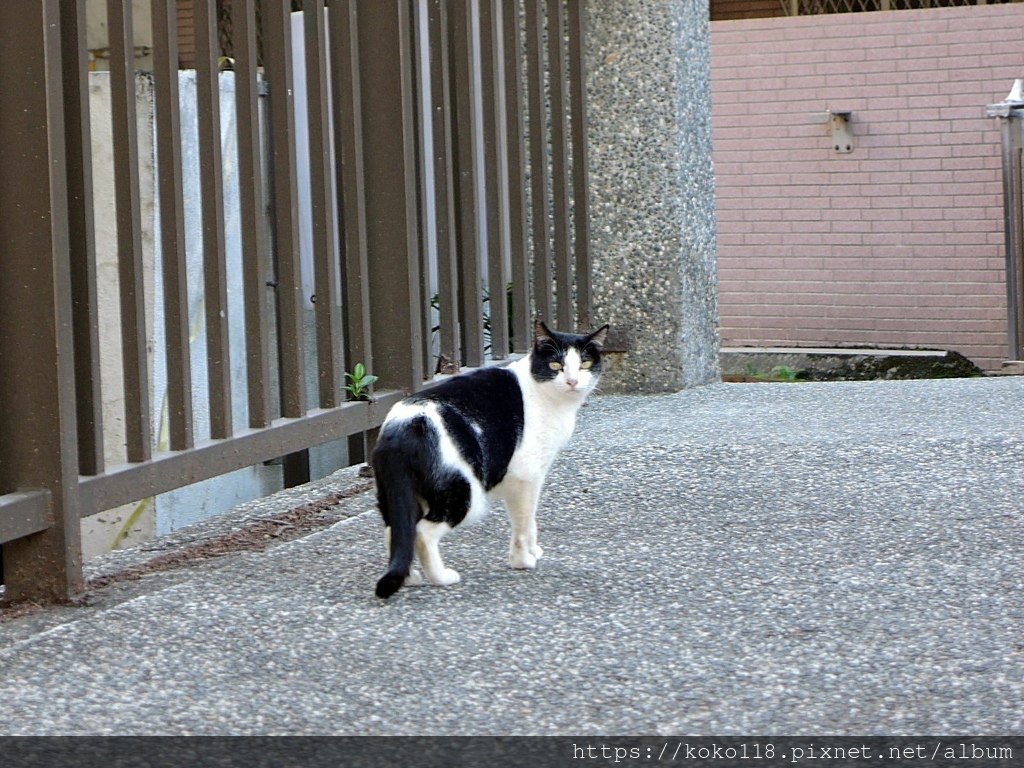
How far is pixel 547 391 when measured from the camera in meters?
3.64

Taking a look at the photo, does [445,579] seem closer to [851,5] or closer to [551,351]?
[551,351]

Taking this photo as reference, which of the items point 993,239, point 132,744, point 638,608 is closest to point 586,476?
point 638,608

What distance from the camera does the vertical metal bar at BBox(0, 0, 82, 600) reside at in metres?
3.09

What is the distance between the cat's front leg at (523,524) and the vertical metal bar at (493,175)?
6.79 feet

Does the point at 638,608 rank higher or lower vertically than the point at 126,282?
lower

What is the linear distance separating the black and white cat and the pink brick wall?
614 centimetres

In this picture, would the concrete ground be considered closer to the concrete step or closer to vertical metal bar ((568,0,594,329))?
vertical metal bar ((568,0,594,329))

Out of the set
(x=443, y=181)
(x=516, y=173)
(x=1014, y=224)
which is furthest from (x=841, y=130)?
(x=443, y=181)

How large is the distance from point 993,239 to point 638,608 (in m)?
6.78

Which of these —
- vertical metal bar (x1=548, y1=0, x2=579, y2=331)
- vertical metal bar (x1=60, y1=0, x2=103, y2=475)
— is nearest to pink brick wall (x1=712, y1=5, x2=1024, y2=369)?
vertical metal bar (x1=548, y1=0, x2=579, y2=331)

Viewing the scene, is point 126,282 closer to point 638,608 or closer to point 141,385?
point 141,385

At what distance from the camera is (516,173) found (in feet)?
18.5

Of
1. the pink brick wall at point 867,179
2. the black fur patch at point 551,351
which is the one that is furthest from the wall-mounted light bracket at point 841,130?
the black fur patch at point 551,351

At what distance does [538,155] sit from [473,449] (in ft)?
9.20
